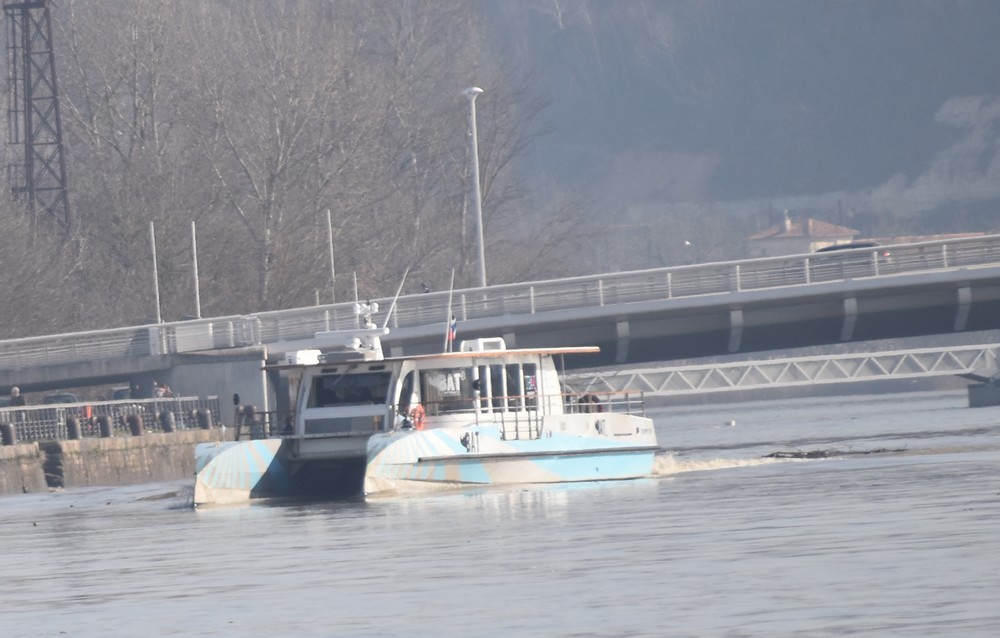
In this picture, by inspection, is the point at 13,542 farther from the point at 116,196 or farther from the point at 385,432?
the point at 116,196

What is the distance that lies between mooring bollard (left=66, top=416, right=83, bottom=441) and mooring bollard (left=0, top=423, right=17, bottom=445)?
6.46 feet

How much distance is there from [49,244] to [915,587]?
58328mm

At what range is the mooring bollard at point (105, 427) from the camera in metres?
47.3

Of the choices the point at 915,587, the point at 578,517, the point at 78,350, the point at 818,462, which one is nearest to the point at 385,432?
the point at 578,517

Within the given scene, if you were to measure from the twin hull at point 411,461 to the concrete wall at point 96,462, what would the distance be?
11.6 m

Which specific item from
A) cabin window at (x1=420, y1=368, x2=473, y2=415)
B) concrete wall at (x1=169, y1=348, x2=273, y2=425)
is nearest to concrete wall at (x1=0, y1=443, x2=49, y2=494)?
concrete wall at (x1=169, y1=348, x2=273, y2=425)

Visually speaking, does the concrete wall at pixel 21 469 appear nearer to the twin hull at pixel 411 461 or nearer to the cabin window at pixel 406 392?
the twin hull at pixel 411 461

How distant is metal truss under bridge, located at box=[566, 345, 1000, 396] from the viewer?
9938 cm

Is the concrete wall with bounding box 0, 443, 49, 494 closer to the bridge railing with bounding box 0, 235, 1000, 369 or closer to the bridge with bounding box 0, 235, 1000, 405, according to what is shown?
the bridge with bounding box 0, 235, 1000, 405

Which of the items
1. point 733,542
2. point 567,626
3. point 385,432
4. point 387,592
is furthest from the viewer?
point 385,432

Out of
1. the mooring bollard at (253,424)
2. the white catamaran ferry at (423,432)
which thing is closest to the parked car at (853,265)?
the mooring bollard at (253,424)

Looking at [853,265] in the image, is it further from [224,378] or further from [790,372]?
[790,372]

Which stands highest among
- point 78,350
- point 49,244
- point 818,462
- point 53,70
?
point 53,70

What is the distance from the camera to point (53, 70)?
Result: 6775 cm
